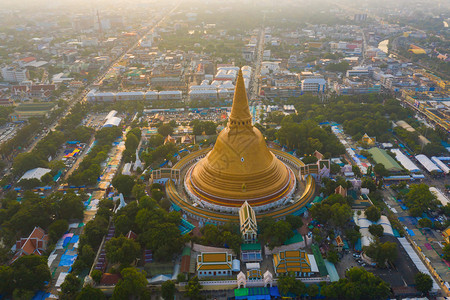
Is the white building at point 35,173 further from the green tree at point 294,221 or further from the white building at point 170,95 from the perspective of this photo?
the white building at point 170,95

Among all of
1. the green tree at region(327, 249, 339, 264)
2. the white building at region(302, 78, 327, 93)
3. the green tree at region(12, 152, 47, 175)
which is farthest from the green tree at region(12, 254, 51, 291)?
the white building at region(302, 78, 327, 93)

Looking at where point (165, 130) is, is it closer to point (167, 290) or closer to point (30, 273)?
point (30, 273)

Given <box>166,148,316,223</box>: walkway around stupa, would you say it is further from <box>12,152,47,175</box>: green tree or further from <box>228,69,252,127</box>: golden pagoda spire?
<box>12,152,47,175</box>: green tree

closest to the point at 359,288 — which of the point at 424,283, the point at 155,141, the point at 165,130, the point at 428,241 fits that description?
the point at 424,283

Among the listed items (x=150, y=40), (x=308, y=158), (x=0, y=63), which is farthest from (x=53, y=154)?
(x=150, y=40)

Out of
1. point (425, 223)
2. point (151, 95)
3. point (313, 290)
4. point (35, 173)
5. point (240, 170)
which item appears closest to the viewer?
point (313, 290)

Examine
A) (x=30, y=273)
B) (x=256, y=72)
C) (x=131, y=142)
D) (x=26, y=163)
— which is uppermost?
(x=30, y=273)
